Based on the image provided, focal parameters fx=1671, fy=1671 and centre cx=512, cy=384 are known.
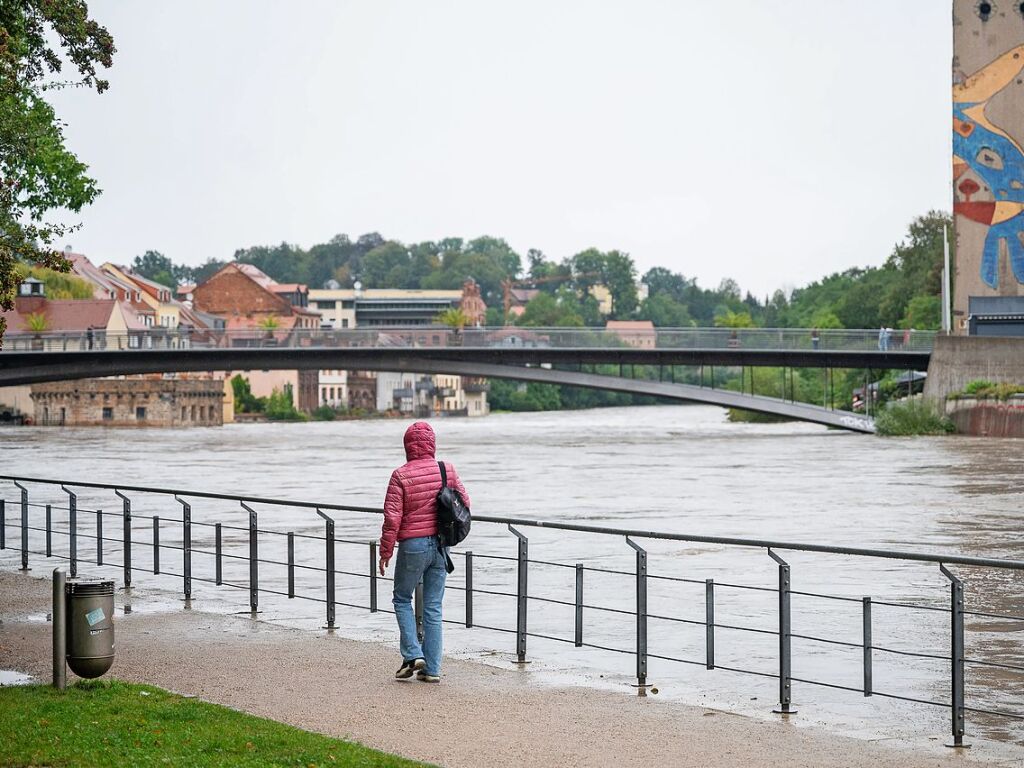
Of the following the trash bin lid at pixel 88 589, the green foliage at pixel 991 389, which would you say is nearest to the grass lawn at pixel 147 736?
the trash bin lid at pixel 88 589

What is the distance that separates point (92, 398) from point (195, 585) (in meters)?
97.7

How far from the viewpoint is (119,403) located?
112 m

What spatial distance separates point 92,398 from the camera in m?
112

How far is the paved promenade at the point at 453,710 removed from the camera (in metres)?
8.65

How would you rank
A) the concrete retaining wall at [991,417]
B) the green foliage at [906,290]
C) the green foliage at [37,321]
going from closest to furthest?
1. the concrete retaining wall at [991,417]
2. the green foliage at [37,321]
3. the green foliage at [906,290]

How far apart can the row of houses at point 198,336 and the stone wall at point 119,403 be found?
67mm

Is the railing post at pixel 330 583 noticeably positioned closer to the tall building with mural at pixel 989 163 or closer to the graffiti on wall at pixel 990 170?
the tall building with mural at pixel 989 163

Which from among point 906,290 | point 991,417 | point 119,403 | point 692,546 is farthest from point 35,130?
point 906,290

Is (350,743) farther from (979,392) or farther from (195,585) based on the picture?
(979,392)

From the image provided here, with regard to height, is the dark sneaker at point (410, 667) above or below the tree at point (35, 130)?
below

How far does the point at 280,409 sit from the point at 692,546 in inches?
4134

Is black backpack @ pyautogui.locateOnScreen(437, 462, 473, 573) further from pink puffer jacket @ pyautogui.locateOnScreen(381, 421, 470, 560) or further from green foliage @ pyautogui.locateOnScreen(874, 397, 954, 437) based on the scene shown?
green foliage @ pyautogui.locateOnScreen(874, 397, 954, 437)

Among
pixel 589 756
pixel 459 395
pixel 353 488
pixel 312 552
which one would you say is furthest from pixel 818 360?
pixel 459 395

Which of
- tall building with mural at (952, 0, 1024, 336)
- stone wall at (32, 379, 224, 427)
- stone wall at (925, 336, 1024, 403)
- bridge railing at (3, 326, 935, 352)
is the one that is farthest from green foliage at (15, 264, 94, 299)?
tall building with mural at (952, 0, 1024, 336)
